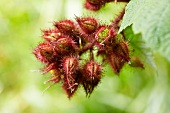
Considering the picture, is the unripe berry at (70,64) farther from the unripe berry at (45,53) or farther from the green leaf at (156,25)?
the green leaf at (156,25)

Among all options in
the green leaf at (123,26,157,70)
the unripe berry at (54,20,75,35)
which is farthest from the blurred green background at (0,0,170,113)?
the unripe berry at (54,20,75,35)

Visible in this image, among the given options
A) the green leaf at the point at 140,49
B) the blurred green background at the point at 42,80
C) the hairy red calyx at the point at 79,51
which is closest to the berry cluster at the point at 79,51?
the hairy red calyx at the point at 79,51

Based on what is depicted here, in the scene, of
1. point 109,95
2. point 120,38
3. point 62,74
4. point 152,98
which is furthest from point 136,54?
point 109,95

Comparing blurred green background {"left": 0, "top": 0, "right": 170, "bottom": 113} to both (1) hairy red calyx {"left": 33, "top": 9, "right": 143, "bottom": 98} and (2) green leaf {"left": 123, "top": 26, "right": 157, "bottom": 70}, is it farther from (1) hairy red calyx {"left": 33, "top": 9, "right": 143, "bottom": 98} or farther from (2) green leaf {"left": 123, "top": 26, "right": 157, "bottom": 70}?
(1) hairy red calyx {"left": 33, "top": 9, "right": 143, "bottom": 98}

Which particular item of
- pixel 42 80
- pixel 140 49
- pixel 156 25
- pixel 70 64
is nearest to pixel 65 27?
pixel 70 64

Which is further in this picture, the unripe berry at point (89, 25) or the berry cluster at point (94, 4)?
the berry cluster at point (94, 4)

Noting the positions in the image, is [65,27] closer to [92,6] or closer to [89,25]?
[89,25]

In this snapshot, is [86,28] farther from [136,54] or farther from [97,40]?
[136,54]
